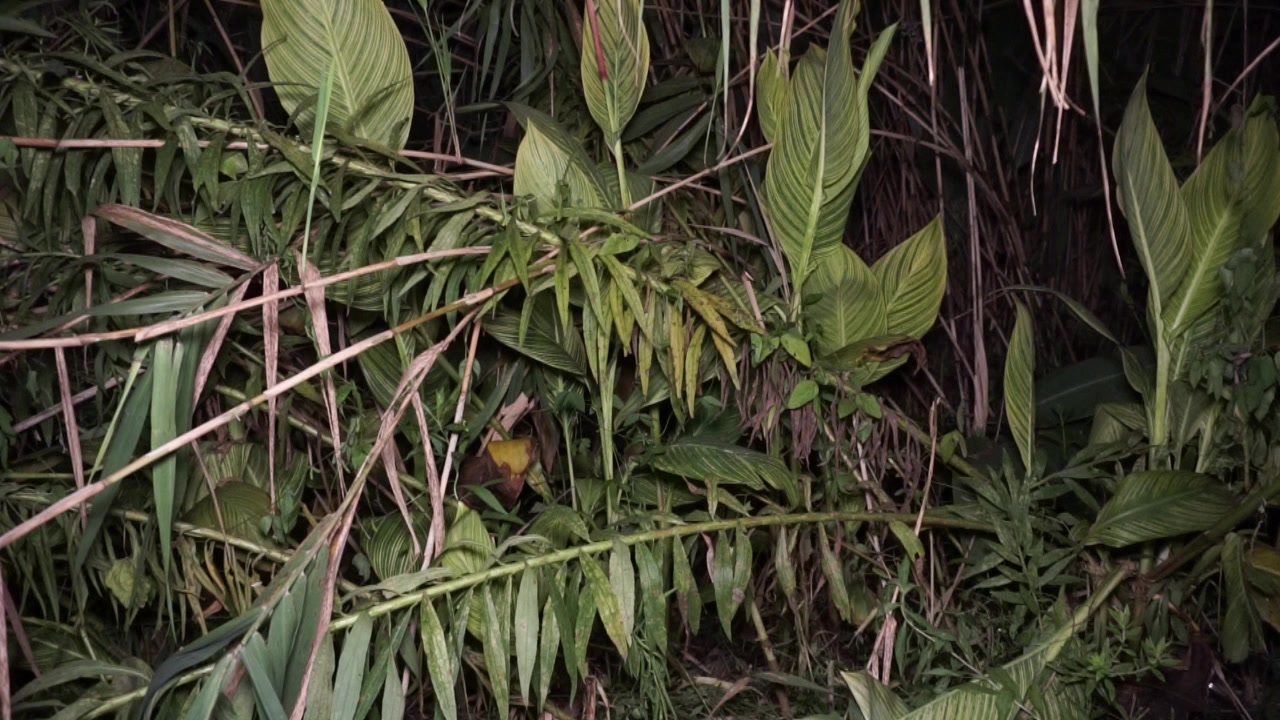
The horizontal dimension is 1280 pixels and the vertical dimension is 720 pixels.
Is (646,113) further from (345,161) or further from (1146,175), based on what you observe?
(1146,175)

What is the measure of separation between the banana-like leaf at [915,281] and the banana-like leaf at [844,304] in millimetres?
19

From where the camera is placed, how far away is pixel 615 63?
33.5 inches

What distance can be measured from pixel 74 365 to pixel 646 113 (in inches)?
20.9

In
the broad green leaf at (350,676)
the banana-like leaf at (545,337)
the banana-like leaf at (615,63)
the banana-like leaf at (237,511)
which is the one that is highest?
the banana-like leaf at (615,63)

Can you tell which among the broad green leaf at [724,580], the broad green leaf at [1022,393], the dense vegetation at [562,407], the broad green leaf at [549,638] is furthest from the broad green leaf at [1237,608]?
the broad green leaf at [549,638]

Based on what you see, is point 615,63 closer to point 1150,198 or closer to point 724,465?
point 724,465

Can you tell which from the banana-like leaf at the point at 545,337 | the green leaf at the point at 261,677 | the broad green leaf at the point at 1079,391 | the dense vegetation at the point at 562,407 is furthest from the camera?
the broad green leaf at the point at 1079,391

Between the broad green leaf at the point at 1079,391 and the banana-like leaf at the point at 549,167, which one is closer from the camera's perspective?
the banana-like leaf at the point at 549,167

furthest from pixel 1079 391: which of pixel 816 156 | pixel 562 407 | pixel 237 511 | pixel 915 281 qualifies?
pixel 237 511

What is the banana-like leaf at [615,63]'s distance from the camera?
831mm

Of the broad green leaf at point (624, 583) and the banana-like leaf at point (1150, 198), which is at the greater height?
the banana-like leaf at point (1150, 198)

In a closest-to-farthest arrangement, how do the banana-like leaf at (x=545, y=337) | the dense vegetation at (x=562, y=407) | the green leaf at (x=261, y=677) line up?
the green leaf at (x=261, y=677) < the dense vegetation at (x=562, y=407) < the banana-like leaf at (x=545, y=337)

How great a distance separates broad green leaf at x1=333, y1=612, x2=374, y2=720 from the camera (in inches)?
28.3

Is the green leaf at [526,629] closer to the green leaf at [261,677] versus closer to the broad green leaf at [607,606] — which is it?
the broad green leaf at [607,606]
